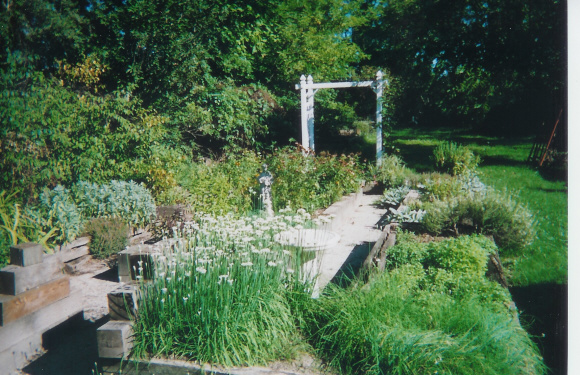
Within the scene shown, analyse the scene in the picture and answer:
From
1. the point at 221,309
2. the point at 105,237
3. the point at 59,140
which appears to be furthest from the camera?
the point at 59,140

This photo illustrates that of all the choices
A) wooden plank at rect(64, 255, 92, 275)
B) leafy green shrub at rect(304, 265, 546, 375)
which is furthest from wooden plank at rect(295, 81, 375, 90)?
leafy green shrub at rect(304, 265, 546, 375)

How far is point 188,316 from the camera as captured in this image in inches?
117

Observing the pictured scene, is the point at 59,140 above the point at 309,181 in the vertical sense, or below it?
above

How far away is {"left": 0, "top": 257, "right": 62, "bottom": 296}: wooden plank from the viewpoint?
3318mm

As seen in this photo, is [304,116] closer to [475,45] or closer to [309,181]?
[309,181]

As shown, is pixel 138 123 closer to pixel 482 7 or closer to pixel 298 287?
pixel 298 287

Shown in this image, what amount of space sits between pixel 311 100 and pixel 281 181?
15.9ft

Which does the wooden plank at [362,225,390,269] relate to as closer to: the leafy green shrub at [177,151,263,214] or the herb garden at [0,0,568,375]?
the herb garden at [0,0,568,375]

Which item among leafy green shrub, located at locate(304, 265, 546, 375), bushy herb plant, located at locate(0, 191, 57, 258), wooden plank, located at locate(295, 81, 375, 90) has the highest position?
wooden plank, located at locate(295, 81, 375, 90)

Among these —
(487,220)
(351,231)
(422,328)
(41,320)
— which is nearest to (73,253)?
(41,320)

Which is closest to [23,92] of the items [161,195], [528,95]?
[161,195]

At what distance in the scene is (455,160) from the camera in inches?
398

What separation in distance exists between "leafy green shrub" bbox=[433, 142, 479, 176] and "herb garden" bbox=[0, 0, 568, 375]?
0.19 feet

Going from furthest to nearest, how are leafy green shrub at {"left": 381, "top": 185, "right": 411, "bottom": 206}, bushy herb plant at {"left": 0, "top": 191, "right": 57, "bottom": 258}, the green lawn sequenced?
leafy green shrub at {"left": 381, "top": 185, "right": 411, "bottom": 206}, the green lawn, bushy herb plant at {"left": 0, "top": 191, "right": 57, "bottom": 258}
